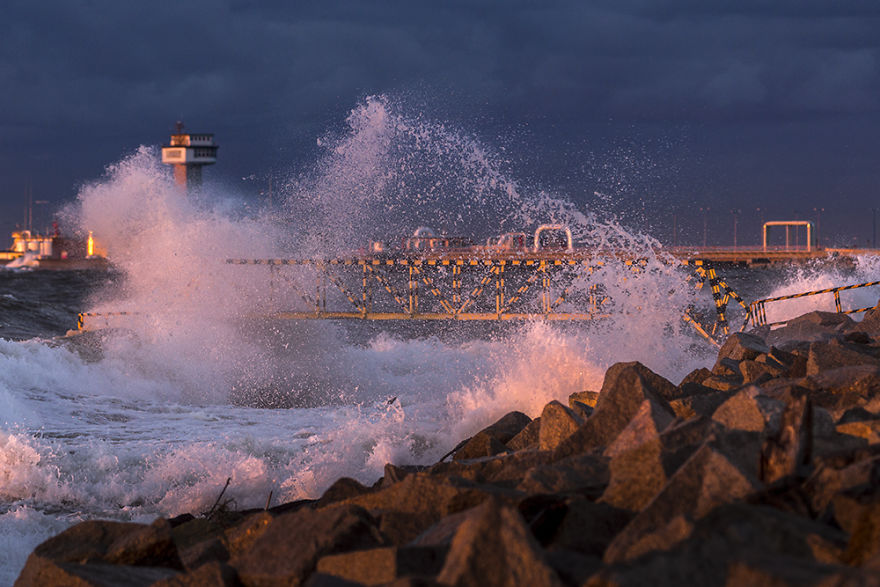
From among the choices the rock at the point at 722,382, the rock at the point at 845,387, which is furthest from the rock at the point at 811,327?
the rock at the point at 845,387

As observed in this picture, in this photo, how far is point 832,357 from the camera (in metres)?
7.62

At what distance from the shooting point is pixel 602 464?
4.64 m

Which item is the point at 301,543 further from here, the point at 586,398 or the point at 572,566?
the point at 586,398

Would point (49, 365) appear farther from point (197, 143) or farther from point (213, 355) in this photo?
point (197, 143)

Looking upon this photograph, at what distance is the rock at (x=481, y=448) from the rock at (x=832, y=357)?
2552 millimetres

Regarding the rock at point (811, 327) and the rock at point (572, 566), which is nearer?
the rock at point (572, 566)

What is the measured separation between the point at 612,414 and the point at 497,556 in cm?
267

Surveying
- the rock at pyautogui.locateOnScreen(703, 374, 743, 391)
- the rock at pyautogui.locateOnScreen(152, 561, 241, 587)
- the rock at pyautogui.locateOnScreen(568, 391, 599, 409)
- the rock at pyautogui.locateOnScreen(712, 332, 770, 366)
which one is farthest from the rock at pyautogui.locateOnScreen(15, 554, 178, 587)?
the rock at pyautogui.locateOnScreen(712, 332, 770, 366)

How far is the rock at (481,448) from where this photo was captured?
23.2 ft

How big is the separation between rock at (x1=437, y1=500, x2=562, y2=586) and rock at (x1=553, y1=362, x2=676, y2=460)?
2.22 m

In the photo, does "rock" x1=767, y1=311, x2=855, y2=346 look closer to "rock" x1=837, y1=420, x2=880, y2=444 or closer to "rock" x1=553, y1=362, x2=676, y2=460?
"rock" x1=553, y1=362, x2=676, y2=460

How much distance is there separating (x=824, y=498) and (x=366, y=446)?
7.12 meters

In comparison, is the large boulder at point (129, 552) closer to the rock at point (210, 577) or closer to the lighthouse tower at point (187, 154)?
the rock at point (210, 577)

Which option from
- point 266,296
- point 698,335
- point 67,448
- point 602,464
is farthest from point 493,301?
point 602,464
